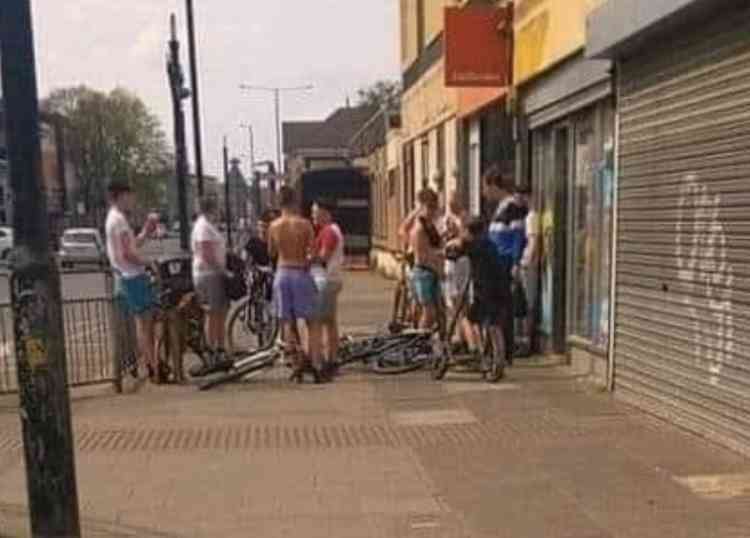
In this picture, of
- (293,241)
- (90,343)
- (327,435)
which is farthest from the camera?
(90,343)

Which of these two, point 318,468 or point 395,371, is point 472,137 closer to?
point 395,371

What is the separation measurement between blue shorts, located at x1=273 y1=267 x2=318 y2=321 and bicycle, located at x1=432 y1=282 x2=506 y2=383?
137 centimetres

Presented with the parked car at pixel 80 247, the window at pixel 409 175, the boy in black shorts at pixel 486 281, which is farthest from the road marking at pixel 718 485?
the parked car at pixel 80 247

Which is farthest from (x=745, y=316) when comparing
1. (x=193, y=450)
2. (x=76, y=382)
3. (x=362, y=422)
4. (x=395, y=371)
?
(x=76, y=382)

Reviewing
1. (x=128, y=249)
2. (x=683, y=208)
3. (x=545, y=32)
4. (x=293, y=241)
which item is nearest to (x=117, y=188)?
(x=128, y=249)

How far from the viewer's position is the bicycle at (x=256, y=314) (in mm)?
14289

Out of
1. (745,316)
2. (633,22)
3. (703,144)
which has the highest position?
(633,22)

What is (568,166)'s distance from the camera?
12.3 meters

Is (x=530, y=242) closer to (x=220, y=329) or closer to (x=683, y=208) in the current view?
(x=220, y=329)

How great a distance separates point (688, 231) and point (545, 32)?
178 inches

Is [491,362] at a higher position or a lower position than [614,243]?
lower

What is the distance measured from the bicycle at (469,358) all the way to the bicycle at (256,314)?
9.07ft

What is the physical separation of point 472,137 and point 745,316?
33.7 feet

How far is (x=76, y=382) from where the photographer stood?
11773mm
